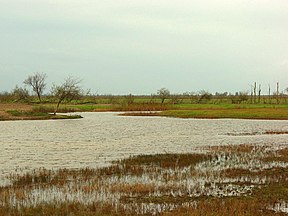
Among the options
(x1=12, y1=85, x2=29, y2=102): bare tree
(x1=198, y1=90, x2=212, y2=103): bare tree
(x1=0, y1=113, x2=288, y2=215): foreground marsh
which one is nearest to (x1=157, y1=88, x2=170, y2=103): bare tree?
(x1=198, y1=90, x2=212, y2=103): bare tree

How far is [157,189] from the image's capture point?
15281 mm

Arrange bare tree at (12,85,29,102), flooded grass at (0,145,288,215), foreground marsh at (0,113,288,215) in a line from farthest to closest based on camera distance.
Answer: bare tree at (12,85,29,102)
foreground marsh at (0,113,288,215)
flooded grass at (0,145,288,215)

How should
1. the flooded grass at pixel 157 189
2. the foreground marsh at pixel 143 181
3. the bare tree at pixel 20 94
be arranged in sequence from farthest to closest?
the bare tree at pixel 20 94 < the foreground marsh at pixel 143 181 < the flooded grass at pixel 157 189

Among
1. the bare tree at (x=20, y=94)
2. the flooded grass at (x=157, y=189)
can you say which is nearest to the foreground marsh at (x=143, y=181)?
the flooded grass at (x=157, y=189)

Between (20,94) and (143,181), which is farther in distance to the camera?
(20,94)

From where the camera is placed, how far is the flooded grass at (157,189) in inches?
483

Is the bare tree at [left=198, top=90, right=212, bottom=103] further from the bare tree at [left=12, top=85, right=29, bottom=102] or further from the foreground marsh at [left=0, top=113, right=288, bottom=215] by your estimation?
the foreground marsh at [left=0, top=113, right=288, bottom=215]

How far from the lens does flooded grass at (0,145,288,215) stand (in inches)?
483

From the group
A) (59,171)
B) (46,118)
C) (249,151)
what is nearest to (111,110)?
(46,118)

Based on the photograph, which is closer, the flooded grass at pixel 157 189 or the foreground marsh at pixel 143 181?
the flooded grass at pixel 157 189

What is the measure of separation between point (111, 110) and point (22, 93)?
35945mm

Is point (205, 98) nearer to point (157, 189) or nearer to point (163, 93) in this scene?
point (163, 93)

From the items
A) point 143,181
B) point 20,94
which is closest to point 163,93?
point 20,94

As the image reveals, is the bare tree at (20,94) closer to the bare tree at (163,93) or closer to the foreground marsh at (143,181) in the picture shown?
the bare tree at (163,93)
